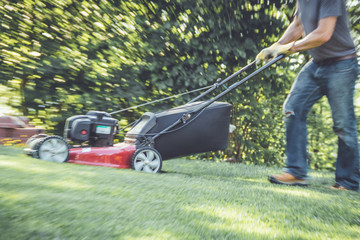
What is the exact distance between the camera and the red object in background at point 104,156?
2.36 m

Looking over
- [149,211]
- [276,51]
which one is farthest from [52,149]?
[276,51]

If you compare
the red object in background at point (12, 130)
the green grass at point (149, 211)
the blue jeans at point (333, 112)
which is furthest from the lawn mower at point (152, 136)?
the red object in background at point (12, 130)

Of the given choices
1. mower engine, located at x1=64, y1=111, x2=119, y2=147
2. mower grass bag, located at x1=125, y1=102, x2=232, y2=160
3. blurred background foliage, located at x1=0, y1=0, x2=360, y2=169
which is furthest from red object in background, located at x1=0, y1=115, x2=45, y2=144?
mower grass bag, located at x1=125, y1=102, x2=232, y2=160

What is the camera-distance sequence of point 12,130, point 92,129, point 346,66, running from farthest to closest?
point 12,130 → point 92,129 → point 346,66

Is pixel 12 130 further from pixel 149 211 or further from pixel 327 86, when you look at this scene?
pixel 327 86

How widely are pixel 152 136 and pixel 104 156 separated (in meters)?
0.44

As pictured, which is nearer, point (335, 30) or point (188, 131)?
point (335, 30)

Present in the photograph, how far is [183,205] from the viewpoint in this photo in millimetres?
1213

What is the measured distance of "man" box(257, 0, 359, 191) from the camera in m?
1.98

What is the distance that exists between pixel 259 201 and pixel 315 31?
125 centimetres

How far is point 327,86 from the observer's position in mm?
2119

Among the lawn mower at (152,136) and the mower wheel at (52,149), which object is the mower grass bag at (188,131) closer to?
the lawn mower at (152,136)

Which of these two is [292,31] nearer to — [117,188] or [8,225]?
[117,188]

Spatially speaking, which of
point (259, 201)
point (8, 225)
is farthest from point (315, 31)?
point (8, 225)
